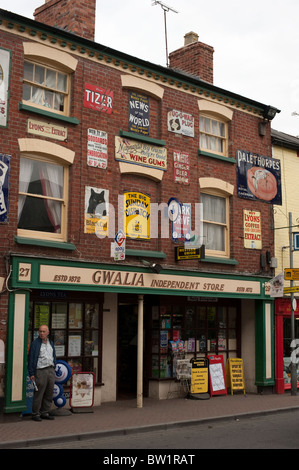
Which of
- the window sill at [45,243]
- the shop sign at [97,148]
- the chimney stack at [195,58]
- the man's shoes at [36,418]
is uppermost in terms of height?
the chimney stack at [195,58]

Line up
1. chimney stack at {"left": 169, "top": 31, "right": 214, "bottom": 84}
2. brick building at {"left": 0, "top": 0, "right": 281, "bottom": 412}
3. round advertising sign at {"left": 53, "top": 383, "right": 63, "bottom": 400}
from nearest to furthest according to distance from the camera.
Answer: brick building at {"left": 0, "top": 0, "right": 281, "bottom": 412}
round advertising sign at {"left": 53, "top": 383, "right": 63, "bottom": 400}
chimney stack at {"left": 169, "top": 31, "right": 214, "bottom": 84}

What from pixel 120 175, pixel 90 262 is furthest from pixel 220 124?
pixel 90 262

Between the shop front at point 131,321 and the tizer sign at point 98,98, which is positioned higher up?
the tizer sign at point 98,98

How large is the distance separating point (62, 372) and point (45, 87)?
632 cm

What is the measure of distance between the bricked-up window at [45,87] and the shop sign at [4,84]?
558 mm

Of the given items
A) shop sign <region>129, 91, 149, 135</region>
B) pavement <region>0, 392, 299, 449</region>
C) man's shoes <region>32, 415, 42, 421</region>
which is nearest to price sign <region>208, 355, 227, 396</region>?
pavement <region>0, 392, 299, 449</region>

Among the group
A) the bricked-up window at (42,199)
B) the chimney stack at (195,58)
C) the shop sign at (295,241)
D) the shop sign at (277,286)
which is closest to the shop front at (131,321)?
the shop sign at (277,286)

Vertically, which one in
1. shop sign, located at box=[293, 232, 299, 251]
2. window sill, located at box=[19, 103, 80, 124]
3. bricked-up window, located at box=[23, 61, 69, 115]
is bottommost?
shop sign, located at box=[293, 232, 299, 251]

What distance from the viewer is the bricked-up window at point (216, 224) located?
15.6 metres

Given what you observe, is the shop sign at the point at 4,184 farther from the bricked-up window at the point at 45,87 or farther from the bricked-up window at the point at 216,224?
the bricked-up window at the point at 216,224

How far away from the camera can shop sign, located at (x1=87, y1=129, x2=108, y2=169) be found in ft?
43.0

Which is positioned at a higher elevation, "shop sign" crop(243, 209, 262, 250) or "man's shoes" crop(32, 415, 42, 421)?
"shop sign" crop(243, 209, 262, 250)

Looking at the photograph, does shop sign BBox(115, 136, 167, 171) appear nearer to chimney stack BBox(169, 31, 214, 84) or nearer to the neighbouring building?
chimney stack BBox(169, 31, 214, 84)

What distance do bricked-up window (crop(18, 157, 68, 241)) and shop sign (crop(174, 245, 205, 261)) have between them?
10.4 feet
